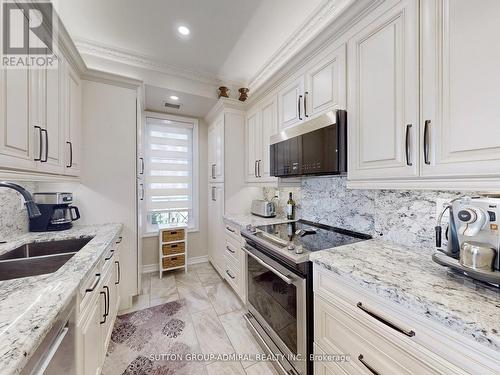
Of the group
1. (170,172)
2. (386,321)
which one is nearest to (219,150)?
(170,172)

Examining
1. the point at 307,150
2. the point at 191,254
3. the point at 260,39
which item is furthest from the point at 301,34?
the point at 191,254

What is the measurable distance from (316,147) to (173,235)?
8.20ft

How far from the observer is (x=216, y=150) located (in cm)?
300

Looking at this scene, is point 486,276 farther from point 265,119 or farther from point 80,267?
point 265,119

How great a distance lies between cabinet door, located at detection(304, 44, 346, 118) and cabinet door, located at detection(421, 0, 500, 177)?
47 centimetres

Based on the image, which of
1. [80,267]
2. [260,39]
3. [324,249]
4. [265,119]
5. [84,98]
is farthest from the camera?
[265,119]

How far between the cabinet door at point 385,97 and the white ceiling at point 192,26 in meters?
0.91

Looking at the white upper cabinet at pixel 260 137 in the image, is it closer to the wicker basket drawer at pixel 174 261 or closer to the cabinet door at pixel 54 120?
the wicker basket drawer at pixel 174 261

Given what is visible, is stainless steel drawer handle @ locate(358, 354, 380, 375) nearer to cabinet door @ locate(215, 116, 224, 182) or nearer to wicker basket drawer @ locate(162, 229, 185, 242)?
cabinet door @ locate(215, 116, 224, 182)

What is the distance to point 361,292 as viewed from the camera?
92 centimetres

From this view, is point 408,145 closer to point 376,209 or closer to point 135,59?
point 376,209

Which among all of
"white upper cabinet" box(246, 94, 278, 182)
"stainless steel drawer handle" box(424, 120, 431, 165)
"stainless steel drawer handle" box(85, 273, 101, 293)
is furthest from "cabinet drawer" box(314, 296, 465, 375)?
"white upper cabinet" box(246, 94, 278, 182)

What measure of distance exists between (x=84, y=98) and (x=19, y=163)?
131cm

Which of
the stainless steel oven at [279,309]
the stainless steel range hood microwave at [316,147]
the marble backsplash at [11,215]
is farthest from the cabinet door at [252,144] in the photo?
the marble backsplash at [11,215]
